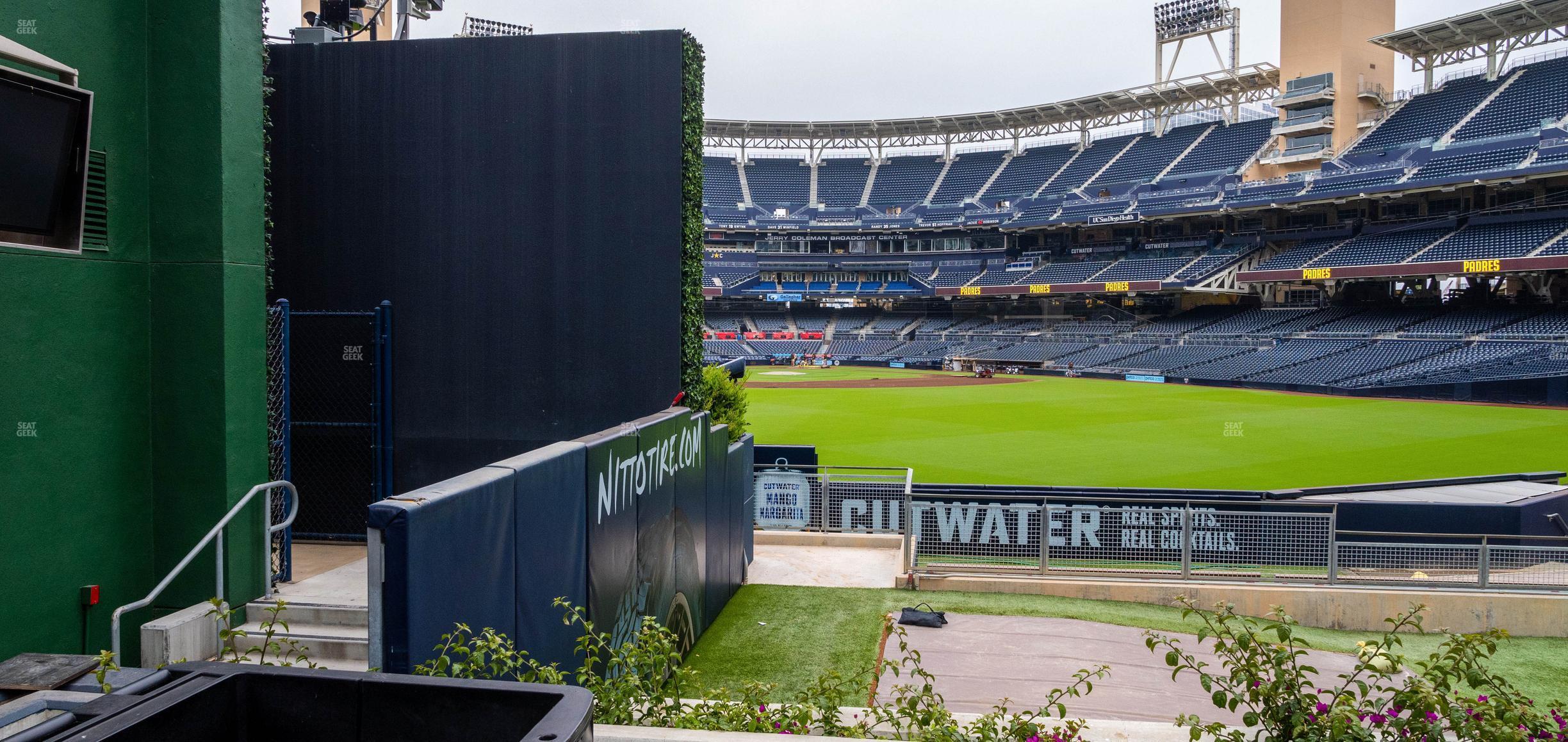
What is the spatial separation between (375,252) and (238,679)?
830 cm

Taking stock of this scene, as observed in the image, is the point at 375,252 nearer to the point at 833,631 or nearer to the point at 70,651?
the point at 70,651

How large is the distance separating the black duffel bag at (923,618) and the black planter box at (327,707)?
7.93 meters

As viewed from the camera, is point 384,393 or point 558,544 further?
point 384,393

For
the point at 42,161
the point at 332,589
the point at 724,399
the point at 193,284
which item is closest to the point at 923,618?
the point at 724,399

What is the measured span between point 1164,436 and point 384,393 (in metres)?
23.7

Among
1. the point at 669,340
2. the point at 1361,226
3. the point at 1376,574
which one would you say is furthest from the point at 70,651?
the point at 1361,226

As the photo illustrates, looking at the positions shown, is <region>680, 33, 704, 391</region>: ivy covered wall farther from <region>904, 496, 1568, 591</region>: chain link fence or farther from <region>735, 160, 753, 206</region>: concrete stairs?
<region>735, 160, 753, 206</region>: concrete stairs

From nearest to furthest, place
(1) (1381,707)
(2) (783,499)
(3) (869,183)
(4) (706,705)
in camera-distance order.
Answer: (1) (1381,707), (4) (706,705), (2) (783,499), (3) (869,183)

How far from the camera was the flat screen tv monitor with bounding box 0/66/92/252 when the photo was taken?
Answer: 386cm

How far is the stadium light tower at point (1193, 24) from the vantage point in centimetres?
6462

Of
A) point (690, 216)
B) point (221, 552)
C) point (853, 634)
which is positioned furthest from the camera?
point (690, 216)

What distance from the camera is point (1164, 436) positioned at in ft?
88.5

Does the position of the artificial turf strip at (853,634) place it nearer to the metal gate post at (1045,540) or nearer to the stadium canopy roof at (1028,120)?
the metal gate post at (1045,540)

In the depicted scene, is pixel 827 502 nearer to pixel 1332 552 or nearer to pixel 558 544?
pixel 1332 552
